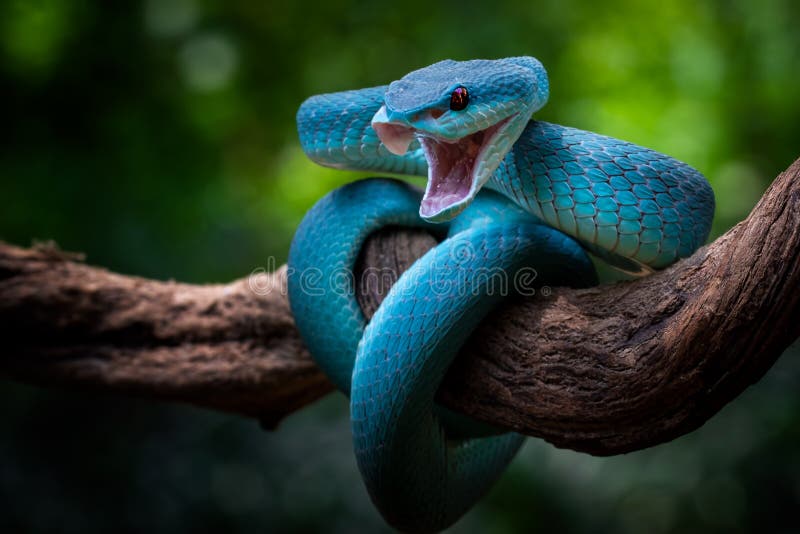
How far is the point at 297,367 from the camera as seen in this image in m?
2.97

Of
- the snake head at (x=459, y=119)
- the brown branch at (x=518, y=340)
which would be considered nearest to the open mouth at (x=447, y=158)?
the snake head at (x=459, y=119)

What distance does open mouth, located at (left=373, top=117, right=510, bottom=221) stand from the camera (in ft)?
6.33

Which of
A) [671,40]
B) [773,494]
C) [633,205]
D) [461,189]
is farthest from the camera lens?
[671,40]

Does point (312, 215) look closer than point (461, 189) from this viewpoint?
No

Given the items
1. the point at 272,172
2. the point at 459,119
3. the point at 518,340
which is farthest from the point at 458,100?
the point at 272,172

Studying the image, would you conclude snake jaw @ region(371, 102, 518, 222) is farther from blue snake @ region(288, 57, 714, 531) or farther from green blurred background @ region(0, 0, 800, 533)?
green blurred background @ region(0, 0, 800, 533)

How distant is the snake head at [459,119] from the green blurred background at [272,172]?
2281 millimetres

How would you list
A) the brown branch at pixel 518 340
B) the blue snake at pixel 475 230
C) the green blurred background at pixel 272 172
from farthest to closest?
1. the green blurred background at pixel 272 172
2. the blue snake at pixel 475 230
3. the brown branch at pixel 518 340

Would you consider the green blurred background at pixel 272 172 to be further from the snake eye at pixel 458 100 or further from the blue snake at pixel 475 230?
the snake eye at pixel 458 100

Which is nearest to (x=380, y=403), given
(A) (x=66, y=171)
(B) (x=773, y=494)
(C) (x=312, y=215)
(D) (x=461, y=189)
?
(D) (x=461, y=189)

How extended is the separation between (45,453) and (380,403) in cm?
349

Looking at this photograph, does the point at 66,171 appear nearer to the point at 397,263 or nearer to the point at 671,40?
the point at 397,263

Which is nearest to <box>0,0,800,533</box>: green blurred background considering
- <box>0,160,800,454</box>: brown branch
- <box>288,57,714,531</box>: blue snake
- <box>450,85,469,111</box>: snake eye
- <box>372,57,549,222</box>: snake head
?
<box>0,160,800,454</box>: brown branch

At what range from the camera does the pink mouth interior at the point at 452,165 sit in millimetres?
1947
